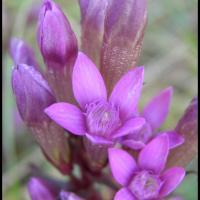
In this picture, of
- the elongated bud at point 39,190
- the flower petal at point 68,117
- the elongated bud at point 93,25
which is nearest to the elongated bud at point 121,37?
the elongated bud at point 93,25

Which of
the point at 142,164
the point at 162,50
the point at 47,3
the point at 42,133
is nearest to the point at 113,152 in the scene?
the point at 142,164

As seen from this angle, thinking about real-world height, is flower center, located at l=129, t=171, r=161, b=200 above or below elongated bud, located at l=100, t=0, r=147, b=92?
below

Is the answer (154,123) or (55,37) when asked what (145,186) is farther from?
(55,37)

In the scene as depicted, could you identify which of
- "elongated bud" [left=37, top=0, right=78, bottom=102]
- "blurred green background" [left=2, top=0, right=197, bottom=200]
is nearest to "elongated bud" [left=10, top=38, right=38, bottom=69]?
"elongated bud" [left=37, top=0, right=78, bottom=102]

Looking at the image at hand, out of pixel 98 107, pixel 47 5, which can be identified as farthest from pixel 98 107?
pixel 47 5

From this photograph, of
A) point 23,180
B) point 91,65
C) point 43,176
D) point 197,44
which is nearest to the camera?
point 91,65

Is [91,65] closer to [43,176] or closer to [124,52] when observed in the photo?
[124,52]

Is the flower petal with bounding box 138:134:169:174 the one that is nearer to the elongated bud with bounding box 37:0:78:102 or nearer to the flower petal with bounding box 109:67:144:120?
the flower petal with bounding box 109:67:144:120
